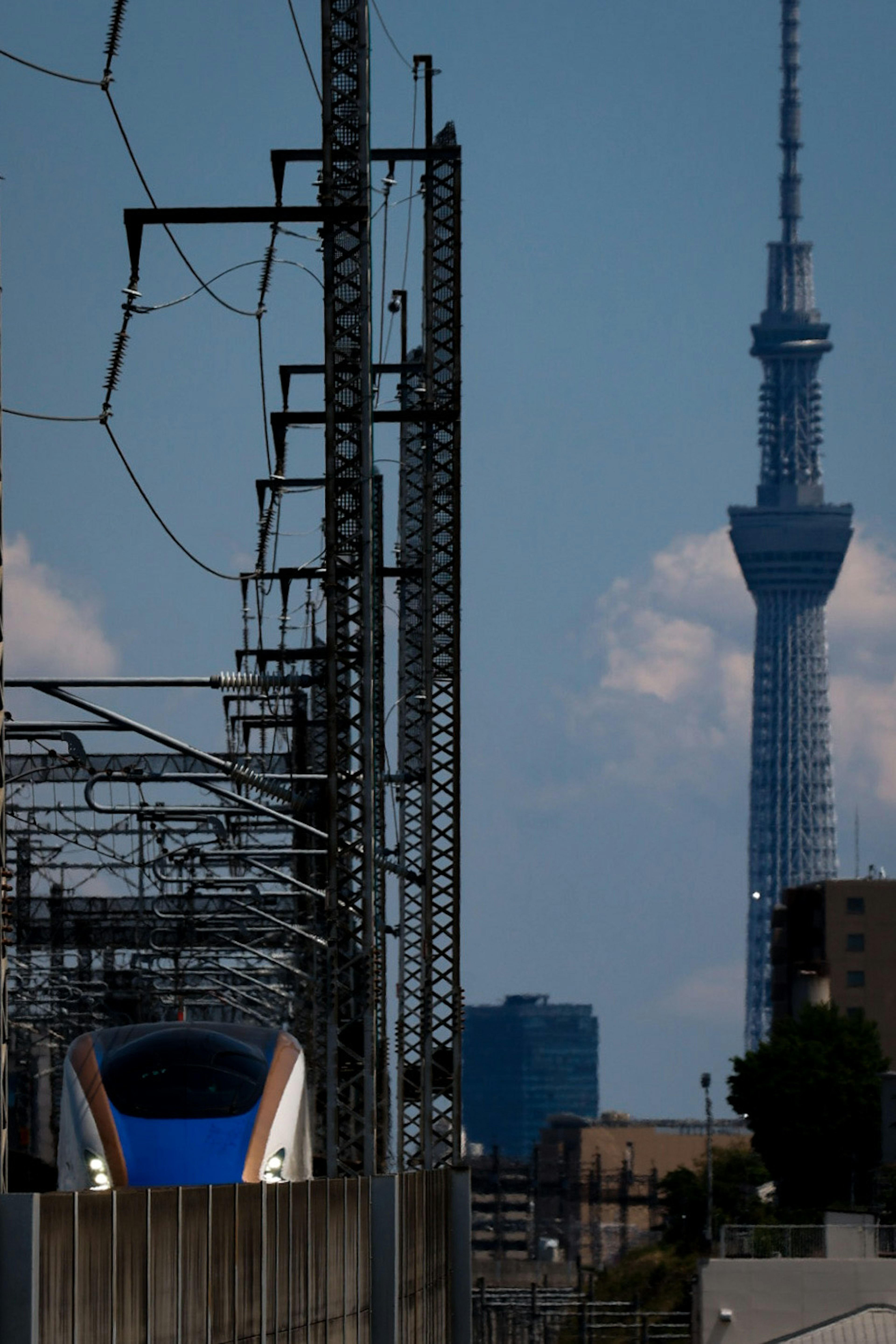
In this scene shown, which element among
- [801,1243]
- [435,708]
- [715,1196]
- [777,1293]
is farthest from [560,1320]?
[435,708]

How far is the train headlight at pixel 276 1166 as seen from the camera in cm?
2925

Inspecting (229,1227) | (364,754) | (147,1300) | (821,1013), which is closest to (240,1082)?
(364,754)

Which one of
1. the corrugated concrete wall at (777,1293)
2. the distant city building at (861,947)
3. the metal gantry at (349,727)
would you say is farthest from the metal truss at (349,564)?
the distant city building at (861,947)

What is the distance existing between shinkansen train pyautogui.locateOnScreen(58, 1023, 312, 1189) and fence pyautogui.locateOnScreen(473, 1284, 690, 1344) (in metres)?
40.9

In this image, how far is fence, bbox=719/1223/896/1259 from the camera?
63781 mm

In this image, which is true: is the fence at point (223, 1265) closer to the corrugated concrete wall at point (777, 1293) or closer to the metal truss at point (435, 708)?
the metal truss at point (435, 708)

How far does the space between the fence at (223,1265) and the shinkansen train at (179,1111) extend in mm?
2647

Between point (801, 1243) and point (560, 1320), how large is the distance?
171ft

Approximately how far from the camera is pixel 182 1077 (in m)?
28.9

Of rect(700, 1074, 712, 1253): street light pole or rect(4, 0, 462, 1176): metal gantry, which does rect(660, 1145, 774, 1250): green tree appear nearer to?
rect(700, 1074, 712, 1253): street light pole

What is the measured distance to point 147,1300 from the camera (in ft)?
46.1

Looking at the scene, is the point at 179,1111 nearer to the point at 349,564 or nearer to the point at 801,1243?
the point at 349,564

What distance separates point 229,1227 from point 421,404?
23419 millimetres

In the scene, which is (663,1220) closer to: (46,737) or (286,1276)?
(46,737)
